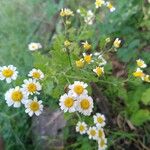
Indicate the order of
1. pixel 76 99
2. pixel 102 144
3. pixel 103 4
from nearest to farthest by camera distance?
1. pixel 76 99
2. pixel 102 144
3. pixel 103 4

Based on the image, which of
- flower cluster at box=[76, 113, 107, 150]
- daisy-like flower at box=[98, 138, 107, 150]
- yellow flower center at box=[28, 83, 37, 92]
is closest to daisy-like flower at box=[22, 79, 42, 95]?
yellow flower center at box=[28, 83, 37, 92]

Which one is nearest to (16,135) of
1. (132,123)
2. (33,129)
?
(33,129)

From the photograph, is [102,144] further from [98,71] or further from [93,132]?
[98,71]

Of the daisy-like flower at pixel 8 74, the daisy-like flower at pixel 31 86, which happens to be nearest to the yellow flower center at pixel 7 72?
the daisy-like flower at pixel 8 74

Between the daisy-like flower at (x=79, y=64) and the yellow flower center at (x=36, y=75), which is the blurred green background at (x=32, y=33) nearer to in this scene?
the yellow flower center at (x=36, y=75)

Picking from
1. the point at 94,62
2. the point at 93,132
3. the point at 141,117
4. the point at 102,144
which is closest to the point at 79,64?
the point at 94,62

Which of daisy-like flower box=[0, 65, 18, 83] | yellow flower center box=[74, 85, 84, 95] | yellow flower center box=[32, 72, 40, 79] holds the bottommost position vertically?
yellow flower center box=[74, 85, 84, 95]

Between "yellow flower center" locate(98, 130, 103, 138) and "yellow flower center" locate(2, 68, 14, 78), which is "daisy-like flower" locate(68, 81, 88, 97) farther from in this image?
"yellow flower center" locate(98, 130, 103, 138)
